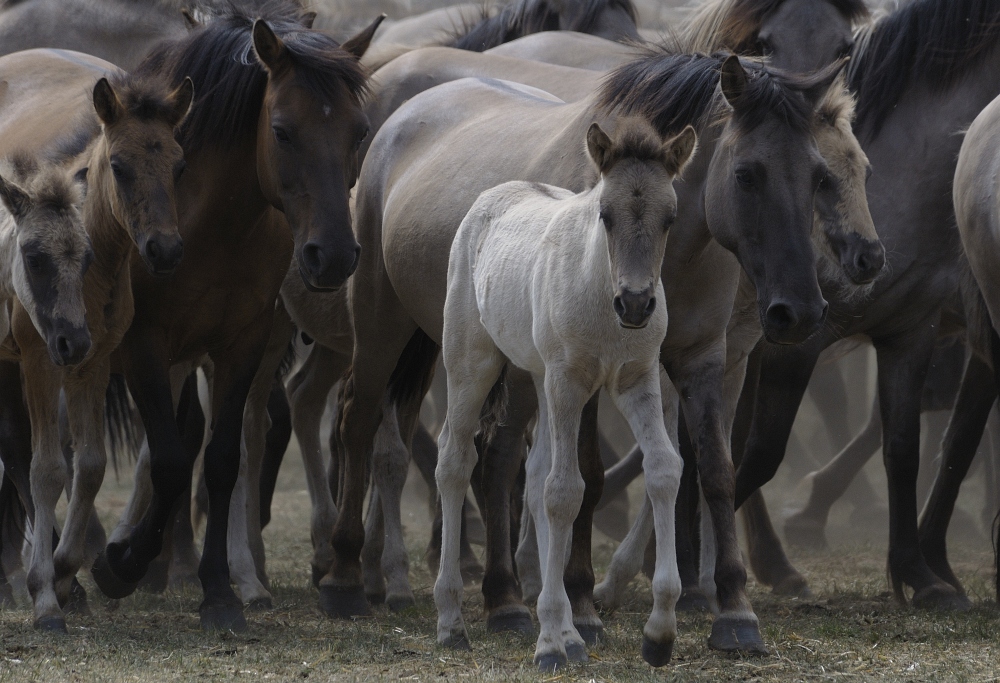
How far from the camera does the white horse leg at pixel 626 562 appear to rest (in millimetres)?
5699

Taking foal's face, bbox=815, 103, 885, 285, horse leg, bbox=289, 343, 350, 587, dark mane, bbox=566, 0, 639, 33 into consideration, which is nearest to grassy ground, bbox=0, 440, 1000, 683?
horse leg, bbox=289, 343, 350, 587

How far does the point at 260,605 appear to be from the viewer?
20.4ft

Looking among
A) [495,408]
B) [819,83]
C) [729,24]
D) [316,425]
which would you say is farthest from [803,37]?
[316,425]

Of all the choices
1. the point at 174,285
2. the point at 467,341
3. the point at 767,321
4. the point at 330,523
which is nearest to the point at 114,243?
the point at 174,285

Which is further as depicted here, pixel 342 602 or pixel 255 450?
pixel 255 450

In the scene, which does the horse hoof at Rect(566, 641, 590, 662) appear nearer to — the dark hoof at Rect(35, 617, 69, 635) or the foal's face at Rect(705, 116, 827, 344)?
the foal's face at Rect(705, 116, 827, 344)

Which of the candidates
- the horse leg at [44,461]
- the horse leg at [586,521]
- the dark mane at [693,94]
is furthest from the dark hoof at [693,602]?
the horse leg at [44,461]

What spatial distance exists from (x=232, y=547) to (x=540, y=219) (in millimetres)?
2697

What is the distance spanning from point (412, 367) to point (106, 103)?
84.8 inches

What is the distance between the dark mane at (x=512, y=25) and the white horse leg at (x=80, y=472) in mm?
4980

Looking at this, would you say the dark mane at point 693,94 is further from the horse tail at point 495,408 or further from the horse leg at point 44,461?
the horse leg at point 44,461

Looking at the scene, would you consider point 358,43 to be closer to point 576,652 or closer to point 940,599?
point 576,652

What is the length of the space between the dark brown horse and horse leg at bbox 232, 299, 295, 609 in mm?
631

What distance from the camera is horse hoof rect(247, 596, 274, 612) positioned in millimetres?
6199
